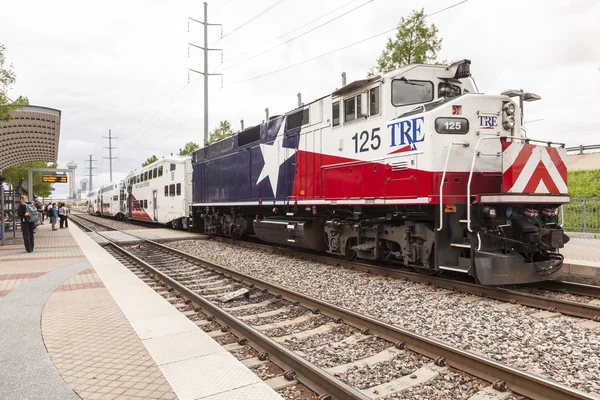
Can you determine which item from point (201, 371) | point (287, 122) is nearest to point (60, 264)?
point (287, 122)

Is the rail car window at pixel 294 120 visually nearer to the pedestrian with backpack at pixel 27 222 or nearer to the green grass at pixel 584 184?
the pedestrian with backpack at pixel 27 222

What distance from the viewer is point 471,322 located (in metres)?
5.12

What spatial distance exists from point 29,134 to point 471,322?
18.0 m

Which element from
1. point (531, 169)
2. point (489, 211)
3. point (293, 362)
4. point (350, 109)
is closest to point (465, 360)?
point (293, 362)

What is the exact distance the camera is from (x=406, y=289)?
6.95m

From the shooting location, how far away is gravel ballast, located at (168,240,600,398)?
3.88 metres

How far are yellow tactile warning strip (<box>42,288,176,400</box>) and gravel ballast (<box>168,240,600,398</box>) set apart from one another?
161 centimetres

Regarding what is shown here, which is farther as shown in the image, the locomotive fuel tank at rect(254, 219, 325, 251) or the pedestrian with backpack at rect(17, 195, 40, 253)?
the pedestrian with backpack at rect(17, 195, 40, 253)

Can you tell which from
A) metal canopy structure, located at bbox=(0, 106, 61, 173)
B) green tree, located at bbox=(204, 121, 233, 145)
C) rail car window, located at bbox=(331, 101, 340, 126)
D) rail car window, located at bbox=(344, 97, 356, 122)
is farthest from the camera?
green tree, located at bbox=(204, 121, 233, 145)

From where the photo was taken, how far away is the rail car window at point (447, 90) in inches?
312

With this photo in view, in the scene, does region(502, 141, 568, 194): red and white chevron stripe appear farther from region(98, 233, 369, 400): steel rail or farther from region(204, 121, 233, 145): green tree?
region(204, 121, 233, 145): green tree

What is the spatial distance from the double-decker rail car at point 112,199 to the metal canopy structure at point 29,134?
13358mm

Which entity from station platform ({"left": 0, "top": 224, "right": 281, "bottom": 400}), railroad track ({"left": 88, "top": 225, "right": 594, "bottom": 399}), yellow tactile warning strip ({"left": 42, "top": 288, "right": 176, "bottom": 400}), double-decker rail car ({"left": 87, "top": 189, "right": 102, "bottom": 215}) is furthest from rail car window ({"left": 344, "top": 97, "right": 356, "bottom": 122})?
double-decker rail car ({"left": 87, "top": 189, "right": 102, "bottom": 215})

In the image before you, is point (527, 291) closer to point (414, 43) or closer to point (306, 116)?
point (306, 116)
